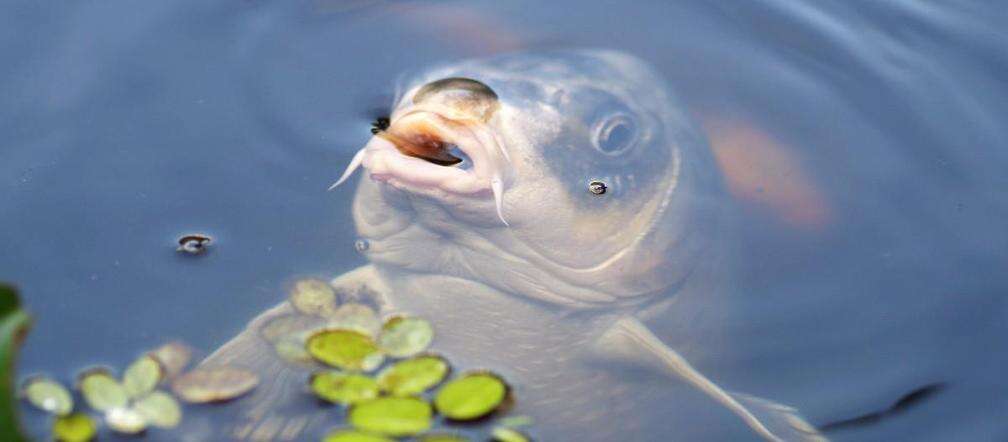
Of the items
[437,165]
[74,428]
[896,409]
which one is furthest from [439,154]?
[896,409]

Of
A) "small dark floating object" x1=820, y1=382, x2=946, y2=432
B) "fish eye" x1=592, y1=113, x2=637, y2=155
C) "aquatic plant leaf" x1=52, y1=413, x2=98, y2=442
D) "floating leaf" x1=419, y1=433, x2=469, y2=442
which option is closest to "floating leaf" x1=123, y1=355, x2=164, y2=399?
"aquatic plant leaf" x1=52, y1=413, x2=98, y2=442

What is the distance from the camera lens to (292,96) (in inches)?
149

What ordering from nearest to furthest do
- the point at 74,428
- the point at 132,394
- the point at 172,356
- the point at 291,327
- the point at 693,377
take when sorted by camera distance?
the point at 74,428
the point at 132,394
the point at 172,356
the point at 291,327
the point at 693,377

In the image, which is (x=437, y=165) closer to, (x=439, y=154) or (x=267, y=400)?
(x=439, y=154)

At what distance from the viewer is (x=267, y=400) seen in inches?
106

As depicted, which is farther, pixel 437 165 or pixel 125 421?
pixel 437 165

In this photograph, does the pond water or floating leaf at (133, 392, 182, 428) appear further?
the pond water

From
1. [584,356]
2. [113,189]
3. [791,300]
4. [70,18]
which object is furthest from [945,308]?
[70,18]

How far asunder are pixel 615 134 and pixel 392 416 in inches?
47.3

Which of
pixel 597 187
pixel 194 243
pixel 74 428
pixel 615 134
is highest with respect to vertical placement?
pixel 615 134

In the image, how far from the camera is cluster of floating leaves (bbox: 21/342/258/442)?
249 cm

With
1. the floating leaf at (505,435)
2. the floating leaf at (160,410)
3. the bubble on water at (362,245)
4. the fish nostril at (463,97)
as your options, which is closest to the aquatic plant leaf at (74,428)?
the floating leaf at (160,410)

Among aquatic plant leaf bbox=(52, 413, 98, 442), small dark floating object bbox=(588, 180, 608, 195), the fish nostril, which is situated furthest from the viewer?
small dark floating object bbox=(588, 180, 608, 195)

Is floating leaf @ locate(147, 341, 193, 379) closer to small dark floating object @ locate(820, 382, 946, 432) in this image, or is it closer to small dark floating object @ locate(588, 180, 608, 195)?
small dark floating object @ locate(588, 180, 608, 195)
